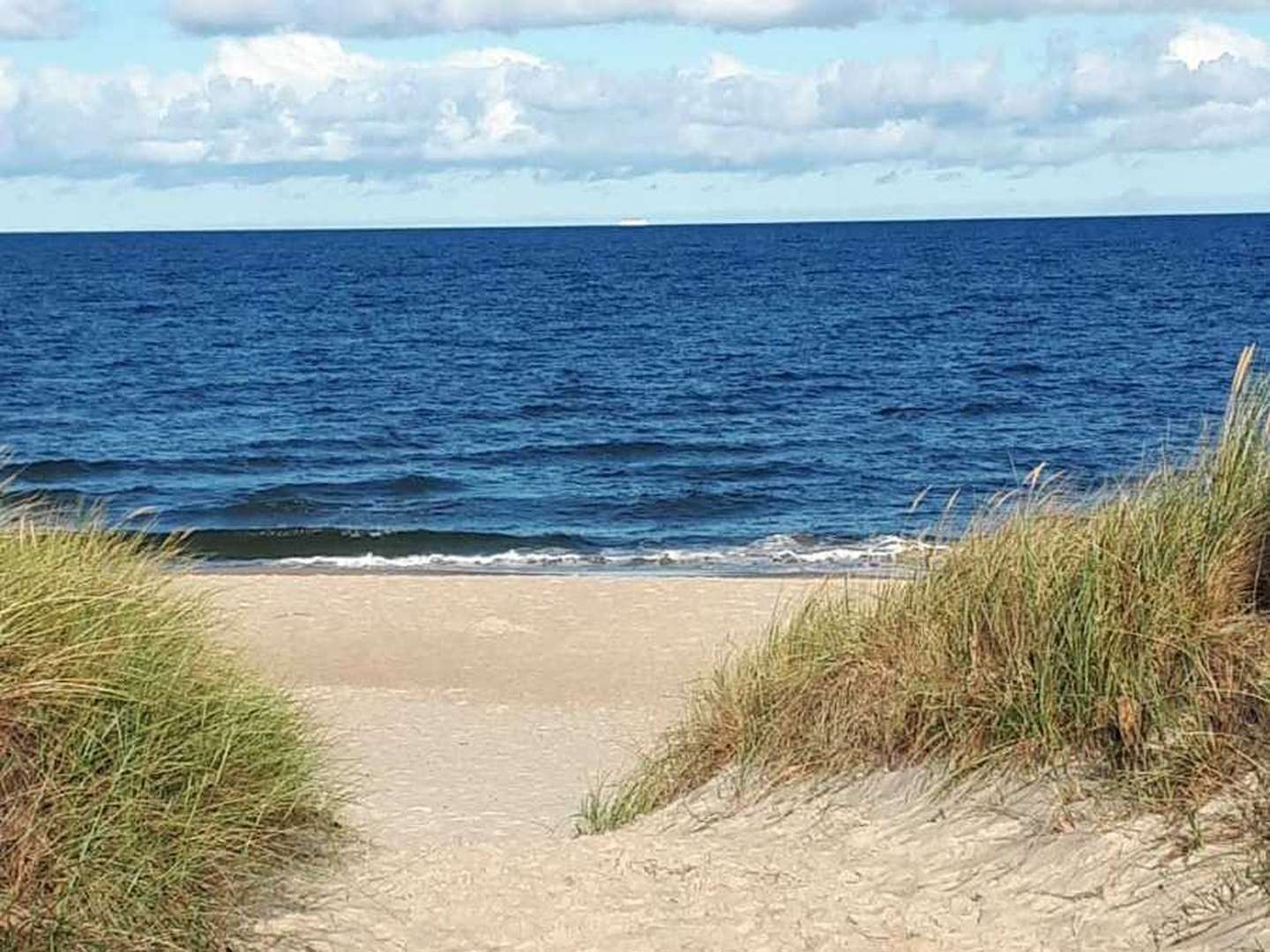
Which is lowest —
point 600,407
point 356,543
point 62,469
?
point 600,407

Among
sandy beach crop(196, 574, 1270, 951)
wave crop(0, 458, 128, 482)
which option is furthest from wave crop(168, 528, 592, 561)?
sandy beach crop(196, 574, 1270, 951)

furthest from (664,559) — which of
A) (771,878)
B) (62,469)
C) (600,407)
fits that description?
(600,407)

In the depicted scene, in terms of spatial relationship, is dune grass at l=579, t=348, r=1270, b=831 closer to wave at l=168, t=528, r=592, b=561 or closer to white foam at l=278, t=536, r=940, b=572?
white foam at l=278, t=536, r=940, b=572

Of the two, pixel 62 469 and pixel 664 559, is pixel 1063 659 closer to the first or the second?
pixel 664 559

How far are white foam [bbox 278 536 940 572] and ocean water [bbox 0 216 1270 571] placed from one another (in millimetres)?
69

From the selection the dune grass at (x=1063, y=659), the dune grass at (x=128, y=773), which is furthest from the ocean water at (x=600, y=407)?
the dune grass at (x=128, y=773)

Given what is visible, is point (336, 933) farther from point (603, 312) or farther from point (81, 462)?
point (603, 312)

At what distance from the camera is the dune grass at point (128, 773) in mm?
5047

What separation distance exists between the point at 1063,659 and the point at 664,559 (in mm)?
14810

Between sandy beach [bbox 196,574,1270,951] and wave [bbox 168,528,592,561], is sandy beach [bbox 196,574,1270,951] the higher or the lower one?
the higher one

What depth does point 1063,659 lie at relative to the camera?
634 centimetres

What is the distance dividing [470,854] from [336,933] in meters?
1.22

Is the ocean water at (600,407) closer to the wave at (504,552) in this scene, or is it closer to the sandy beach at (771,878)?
the wave at (504,552)

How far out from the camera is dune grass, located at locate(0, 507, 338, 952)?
5.05m
